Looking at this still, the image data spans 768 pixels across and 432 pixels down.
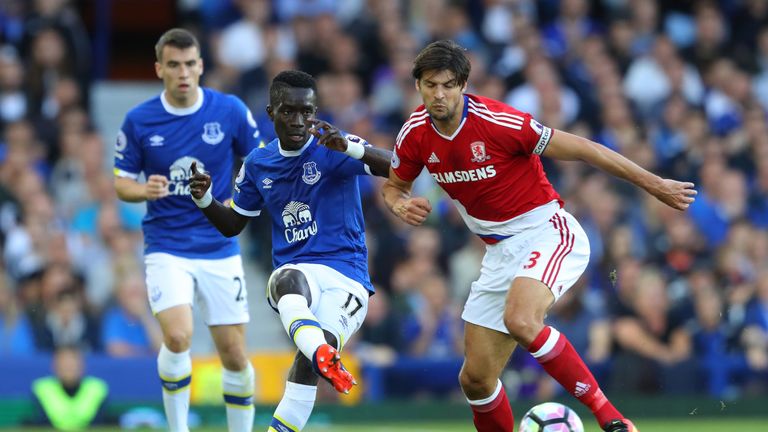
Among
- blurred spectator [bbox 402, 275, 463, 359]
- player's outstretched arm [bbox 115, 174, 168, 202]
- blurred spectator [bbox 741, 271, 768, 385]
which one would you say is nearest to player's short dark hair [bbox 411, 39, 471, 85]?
player's outstretched arm [bbox 115, 174, 168, 202]

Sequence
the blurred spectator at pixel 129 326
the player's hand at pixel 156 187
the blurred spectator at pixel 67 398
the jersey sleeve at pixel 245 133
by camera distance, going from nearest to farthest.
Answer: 1. the player's hand at pixel 156 187
2. the jersey sleeve at pixel 245 133
3. the blurred spectator at pixel 67 398
4. the blurred spectator at pixel 129 326

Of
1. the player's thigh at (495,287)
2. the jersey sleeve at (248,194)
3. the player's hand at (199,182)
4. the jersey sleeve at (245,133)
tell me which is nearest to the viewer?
the player's hand at (199,182)

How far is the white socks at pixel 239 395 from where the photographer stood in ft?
32.4

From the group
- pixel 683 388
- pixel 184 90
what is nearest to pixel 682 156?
pixel 683 388

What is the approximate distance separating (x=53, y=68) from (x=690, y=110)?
792 centimetres

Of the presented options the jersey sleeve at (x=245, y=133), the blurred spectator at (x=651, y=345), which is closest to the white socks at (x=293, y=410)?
the jersey sleeve at (x=245, y=133)

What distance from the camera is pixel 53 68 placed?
1633cm

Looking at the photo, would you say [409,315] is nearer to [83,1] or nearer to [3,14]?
[3,14]

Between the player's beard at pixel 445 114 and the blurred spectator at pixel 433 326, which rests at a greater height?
the player's beard at pixel 445 114

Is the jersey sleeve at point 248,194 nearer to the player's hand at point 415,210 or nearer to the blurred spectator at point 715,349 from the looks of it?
the player's hand at point 415,210

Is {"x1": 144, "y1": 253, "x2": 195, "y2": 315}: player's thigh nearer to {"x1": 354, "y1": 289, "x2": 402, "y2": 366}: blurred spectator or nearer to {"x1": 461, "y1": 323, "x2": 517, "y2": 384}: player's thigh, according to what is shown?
{"x1": 461, "y1": 323, "x2": 517, "y2": 384}: player's thigh

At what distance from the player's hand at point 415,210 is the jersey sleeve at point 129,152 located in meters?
2.45

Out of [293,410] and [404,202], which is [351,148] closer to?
[404,202]

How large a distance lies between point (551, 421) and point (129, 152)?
367cm
